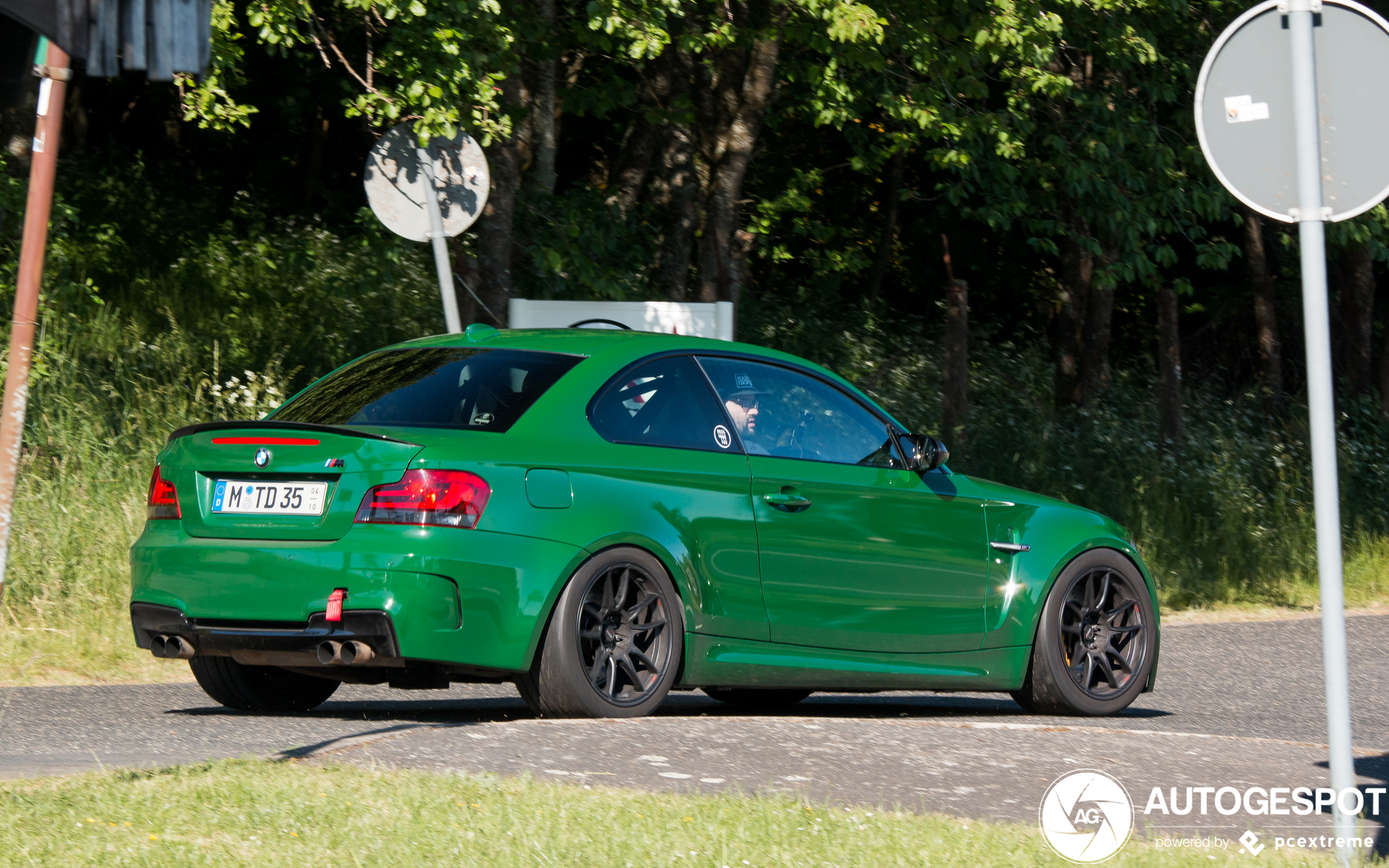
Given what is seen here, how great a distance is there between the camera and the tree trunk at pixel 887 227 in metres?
25.5

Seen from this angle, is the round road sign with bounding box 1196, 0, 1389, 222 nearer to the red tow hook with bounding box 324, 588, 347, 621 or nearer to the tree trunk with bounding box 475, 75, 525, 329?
the red tow hook with bounding box 324, 588, 347, 621

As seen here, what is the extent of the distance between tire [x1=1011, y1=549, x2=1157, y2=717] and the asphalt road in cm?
13

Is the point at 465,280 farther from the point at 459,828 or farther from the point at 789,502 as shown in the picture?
the point at 459,828

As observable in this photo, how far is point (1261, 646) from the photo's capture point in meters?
12.2

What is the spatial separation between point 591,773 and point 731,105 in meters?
11.7

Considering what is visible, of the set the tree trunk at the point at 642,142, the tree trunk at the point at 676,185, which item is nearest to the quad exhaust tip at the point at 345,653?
the tree trunk at the point at 676,185

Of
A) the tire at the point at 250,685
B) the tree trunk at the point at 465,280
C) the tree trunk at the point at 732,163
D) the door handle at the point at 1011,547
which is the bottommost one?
the tire at the point at 250,685

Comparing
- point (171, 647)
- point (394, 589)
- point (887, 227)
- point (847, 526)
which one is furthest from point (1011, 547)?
point (887, 227)

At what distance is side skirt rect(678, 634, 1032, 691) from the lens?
7.08 metres

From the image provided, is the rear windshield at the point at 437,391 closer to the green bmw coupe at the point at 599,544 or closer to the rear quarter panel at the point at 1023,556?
the green bmw coupe at the point at 599,544

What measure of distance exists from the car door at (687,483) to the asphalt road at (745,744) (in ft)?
1.66

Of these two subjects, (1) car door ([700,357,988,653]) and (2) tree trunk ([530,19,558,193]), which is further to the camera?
(2) tree trunk ([530,19,558,193])

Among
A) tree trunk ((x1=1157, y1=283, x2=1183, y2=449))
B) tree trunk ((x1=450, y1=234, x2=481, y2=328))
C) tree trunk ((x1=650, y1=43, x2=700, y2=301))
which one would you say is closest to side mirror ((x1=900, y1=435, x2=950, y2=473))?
tree trunk ((x1=450, y1=234, x2=481, y2=328))

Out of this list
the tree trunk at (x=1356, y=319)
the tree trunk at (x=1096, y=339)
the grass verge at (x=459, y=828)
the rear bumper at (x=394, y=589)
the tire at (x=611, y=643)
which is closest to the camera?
the grass verge at (x=459, y=828)
